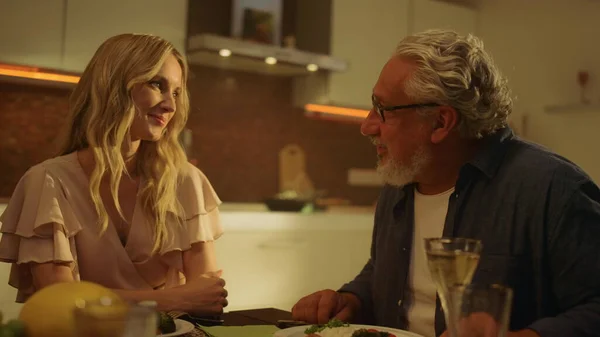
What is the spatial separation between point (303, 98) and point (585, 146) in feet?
5.73

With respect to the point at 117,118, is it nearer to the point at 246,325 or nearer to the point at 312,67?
the point at 246,325

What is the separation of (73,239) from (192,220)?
12.9 inches

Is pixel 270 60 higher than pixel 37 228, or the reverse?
pixel 270 60

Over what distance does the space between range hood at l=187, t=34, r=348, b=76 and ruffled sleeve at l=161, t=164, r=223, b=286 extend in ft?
6.06

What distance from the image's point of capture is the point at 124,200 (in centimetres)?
182

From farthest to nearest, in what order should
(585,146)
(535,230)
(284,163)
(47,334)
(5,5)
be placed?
(284,163) → (585,146) → (5,5) → (535,230) → (47,334)

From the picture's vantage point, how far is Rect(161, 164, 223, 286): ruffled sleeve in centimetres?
181

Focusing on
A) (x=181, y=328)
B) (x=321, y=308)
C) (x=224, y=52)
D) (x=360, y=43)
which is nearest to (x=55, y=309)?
(x=181, y=328)

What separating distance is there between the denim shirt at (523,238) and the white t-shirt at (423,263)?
17mm

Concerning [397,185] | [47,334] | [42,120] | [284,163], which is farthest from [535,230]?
[284,163]

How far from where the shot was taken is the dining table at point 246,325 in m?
1.28

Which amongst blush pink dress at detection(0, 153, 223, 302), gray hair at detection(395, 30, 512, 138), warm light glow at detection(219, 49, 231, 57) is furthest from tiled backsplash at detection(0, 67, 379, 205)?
gray hair at detection(395, 30, 512, 138)

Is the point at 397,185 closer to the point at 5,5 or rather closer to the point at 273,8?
the point at 5,5

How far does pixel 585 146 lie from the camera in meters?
4.18
